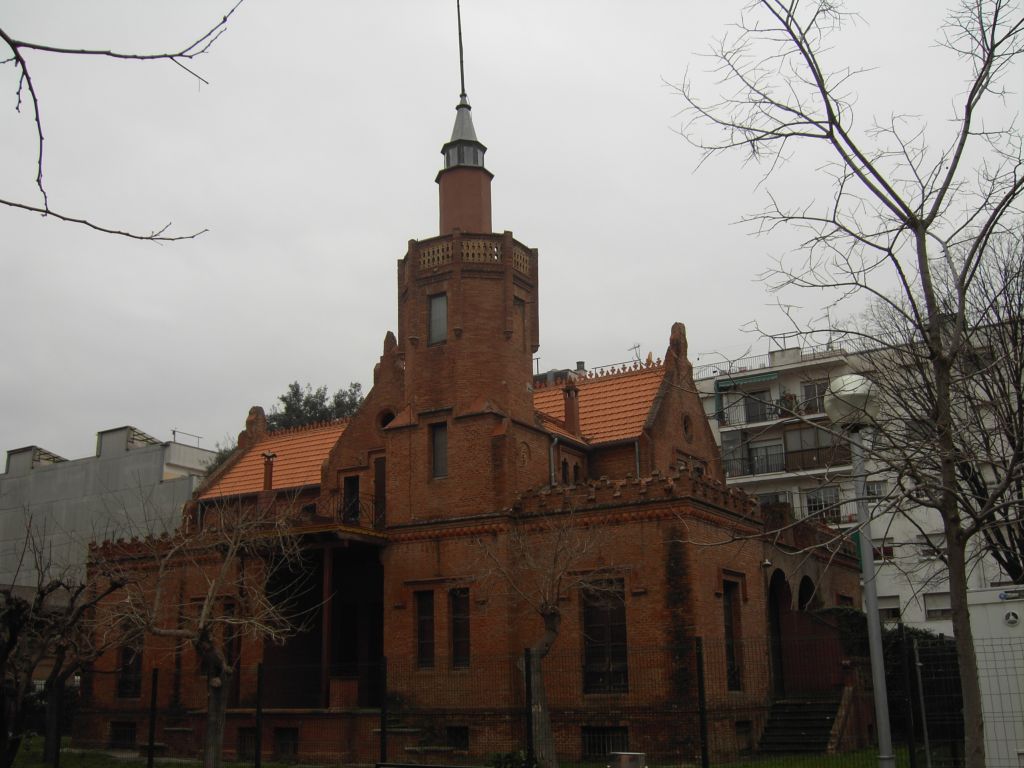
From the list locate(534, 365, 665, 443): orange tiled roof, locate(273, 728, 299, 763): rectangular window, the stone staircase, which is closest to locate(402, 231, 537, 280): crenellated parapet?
locate(534, 365, 665, 443): orange tiled roof

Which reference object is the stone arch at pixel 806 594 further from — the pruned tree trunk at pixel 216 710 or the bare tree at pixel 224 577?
the pruned tree trunk at pixel 216 710

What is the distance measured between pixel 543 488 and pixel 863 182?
18683 millimetres

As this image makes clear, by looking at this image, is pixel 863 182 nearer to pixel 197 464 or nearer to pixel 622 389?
pixel 622 389

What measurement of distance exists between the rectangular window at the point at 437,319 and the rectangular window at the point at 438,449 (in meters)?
2.50

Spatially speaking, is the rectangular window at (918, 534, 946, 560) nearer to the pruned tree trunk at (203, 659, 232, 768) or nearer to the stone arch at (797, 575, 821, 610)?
the stone arch at (797, 575, 821, 610)

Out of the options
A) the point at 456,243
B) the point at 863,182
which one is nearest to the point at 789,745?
the point at 456,243

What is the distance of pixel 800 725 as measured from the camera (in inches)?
1027

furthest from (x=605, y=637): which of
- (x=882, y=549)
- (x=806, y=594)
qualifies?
(x=882, y=549)

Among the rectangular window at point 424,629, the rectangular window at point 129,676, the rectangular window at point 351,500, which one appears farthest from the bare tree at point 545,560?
the rectangular window at point 129,676

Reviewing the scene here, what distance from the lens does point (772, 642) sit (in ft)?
94.1

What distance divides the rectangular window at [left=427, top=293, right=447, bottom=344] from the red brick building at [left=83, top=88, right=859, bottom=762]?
0.14ft

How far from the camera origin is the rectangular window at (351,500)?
109 ft

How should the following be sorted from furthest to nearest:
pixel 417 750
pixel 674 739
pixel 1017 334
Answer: pixel 417 750 < pixel 674 739 < pixel 1017 334

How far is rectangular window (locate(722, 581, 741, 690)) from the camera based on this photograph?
26.4 m
